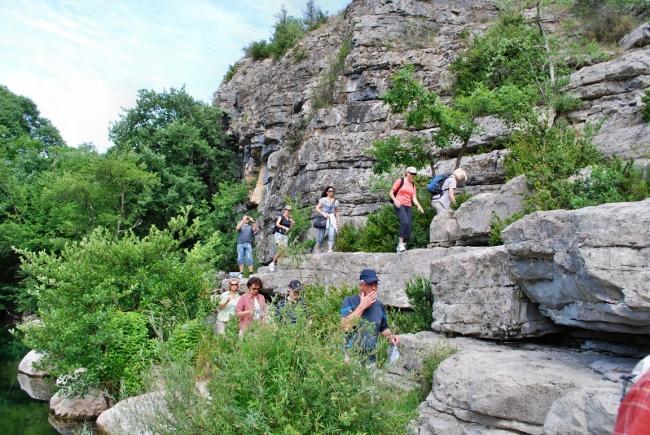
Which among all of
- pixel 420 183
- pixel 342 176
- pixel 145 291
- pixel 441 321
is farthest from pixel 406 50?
pixel 441 321

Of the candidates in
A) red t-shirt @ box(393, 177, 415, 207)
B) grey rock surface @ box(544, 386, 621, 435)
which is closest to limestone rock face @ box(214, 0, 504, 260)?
red t-shirt @ box(393, 177, 415, 207)

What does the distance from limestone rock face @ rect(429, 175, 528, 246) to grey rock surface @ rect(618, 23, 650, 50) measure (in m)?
9.03

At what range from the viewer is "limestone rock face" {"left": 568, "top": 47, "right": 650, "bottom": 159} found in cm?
1200

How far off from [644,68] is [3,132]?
36746mm

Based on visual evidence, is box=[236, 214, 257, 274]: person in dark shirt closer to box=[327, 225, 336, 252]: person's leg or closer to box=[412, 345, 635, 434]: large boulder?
box=[327, 225, 336, 252]: person's leg

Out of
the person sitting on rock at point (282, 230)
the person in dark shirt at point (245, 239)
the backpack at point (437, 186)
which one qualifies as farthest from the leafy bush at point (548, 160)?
the person in dark shirt at point (245, 239)

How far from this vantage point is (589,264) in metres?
4.83

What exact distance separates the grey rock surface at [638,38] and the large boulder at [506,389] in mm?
12958

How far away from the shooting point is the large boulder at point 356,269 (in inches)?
366

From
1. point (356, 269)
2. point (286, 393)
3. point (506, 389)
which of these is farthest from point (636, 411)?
point (356, 269)

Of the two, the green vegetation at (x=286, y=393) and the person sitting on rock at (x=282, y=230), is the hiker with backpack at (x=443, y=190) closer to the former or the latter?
the person sitting on rock at (x=282, y=230)

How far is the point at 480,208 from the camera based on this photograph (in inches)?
371

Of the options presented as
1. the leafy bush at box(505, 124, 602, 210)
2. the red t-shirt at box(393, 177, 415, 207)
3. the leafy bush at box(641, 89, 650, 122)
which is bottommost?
the red t-shirt at box(393, 177, 415, 207)

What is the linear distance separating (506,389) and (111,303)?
8.61 metres
